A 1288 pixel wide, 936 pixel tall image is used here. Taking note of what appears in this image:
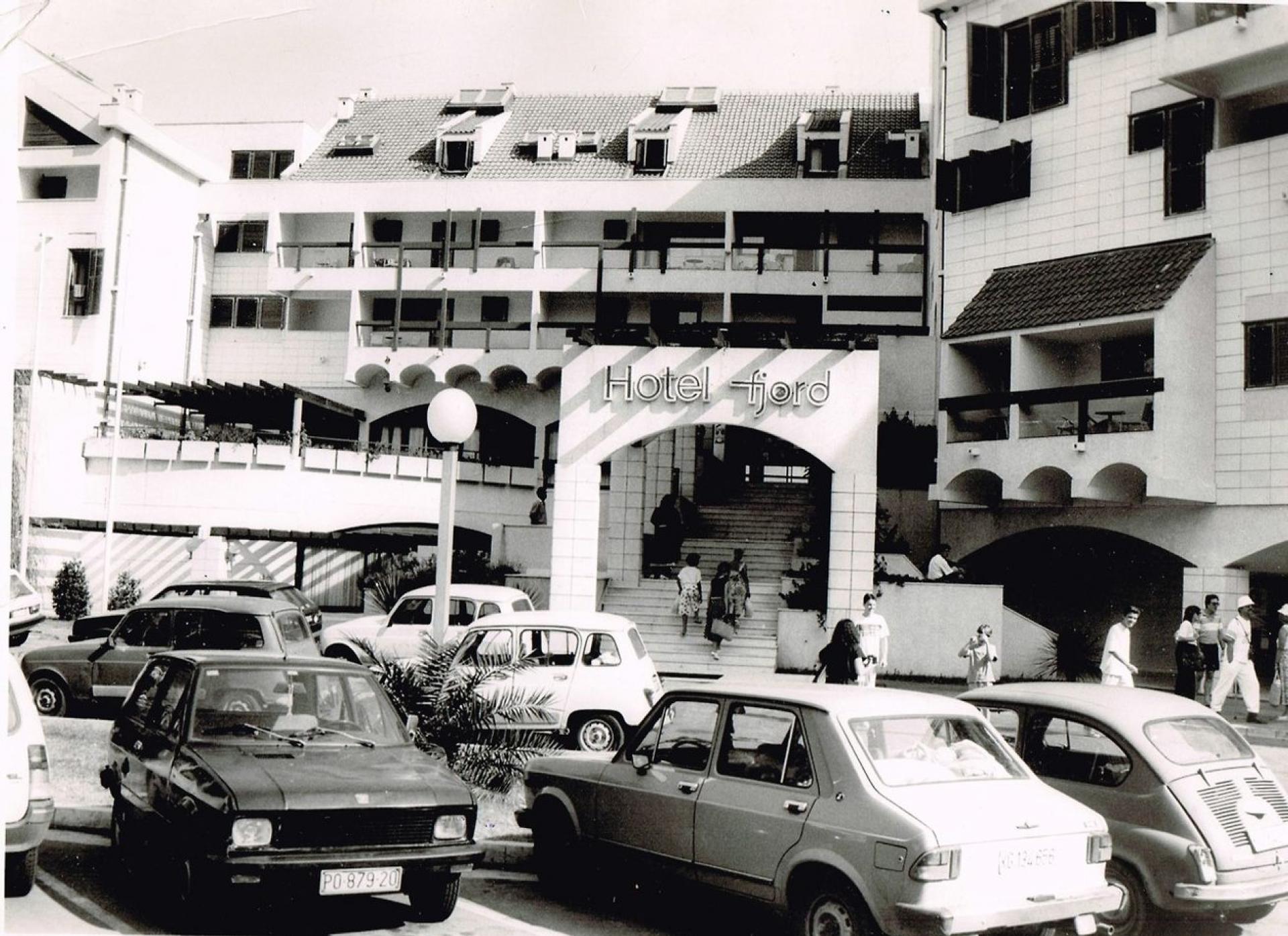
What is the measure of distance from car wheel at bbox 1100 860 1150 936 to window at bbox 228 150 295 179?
3232 centimetres

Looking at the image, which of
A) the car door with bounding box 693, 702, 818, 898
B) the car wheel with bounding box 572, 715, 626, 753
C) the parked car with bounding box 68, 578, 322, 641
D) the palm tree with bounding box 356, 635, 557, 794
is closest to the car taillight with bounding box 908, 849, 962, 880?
the car door with bounding box 693, 702, 818, 898

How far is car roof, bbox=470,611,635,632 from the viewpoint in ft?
44.2

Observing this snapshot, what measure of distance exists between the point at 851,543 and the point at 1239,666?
20.5ft

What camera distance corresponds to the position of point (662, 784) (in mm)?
7391

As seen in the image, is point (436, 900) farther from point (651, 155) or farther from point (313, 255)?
point (313, 255)

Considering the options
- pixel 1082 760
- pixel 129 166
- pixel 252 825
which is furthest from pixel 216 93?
pixel 129 166

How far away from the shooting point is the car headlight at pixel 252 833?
6.36 meters

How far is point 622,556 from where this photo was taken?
23531 mm

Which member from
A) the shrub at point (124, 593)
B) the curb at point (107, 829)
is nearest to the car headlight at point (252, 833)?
the curb at point (107, 829)

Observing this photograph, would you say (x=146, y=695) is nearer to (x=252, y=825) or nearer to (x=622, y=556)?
(x=252, y=825)

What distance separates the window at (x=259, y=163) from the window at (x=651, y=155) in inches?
399

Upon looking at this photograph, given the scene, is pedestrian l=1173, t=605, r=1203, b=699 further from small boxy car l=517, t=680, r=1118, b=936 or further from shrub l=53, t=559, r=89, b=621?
shrub l=53, t=559, r=89, b=621

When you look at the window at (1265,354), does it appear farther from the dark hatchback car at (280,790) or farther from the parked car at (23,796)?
the parked car at (23,796)

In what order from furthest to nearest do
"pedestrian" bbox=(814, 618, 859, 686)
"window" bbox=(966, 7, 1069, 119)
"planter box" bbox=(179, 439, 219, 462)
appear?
"planter box" bbox=(179, 439, 219, 462) < "window" bbox=(966, 7, 1069, 119) < "pedestrian" bbox=(814, 618, 859, 686)
